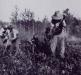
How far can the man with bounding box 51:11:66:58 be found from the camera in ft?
4.06

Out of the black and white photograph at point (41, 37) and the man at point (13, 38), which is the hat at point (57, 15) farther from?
the man at point (13, 38)

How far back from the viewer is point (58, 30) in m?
1.25

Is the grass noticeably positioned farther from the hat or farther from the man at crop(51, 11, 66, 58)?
the hat

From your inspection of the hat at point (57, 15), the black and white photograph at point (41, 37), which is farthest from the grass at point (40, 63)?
the hat at point (57, 15)

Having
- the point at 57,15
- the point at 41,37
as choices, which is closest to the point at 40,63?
the point at 41,37

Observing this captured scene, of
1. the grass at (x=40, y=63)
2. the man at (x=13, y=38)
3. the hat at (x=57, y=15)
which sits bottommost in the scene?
the grass at (x=40, y=63)

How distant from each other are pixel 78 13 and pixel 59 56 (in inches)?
11.5

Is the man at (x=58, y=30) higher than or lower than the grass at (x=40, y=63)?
higher

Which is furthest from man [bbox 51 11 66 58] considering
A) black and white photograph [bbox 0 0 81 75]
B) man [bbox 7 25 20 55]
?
man [bbox 7 25 20 55]

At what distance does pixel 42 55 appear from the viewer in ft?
4.11

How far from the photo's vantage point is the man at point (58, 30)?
48.7 inches

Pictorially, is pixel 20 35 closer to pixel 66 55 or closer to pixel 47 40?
pixel 47 40

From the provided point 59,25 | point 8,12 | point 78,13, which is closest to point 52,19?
point 59,25

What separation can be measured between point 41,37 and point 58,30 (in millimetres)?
115
